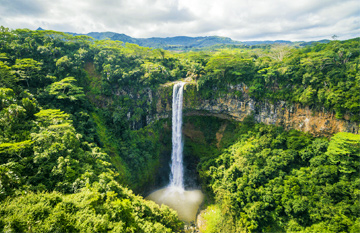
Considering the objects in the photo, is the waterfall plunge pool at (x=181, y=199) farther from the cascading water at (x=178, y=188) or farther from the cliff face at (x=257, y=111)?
the cliff face at (x=257, y=111)

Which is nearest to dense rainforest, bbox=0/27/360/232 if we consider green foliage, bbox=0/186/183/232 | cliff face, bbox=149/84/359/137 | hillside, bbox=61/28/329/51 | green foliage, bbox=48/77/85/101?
green foliage, bbox=0/186/183/232

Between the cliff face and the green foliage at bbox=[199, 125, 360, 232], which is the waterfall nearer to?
the cliff face

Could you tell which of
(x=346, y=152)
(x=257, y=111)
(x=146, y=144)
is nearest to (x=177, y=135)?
(x=146, y=144)

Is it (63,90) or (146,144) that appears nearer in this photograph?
(63,90)

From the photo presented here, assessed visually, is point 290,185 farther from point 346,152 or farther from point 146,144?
point 146,144

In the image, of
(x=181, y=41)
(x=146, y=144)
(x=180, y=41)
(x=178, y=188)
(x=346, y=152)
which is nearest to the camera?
(x=346, y=152)

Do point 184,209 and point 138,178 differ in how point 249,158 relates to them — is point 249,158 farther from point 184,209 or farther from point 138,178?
point 138,178

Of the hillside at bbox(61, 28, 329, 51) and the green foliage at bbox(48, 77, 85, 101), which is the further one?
the hillside at bbox(61, 28, 329, 51)
